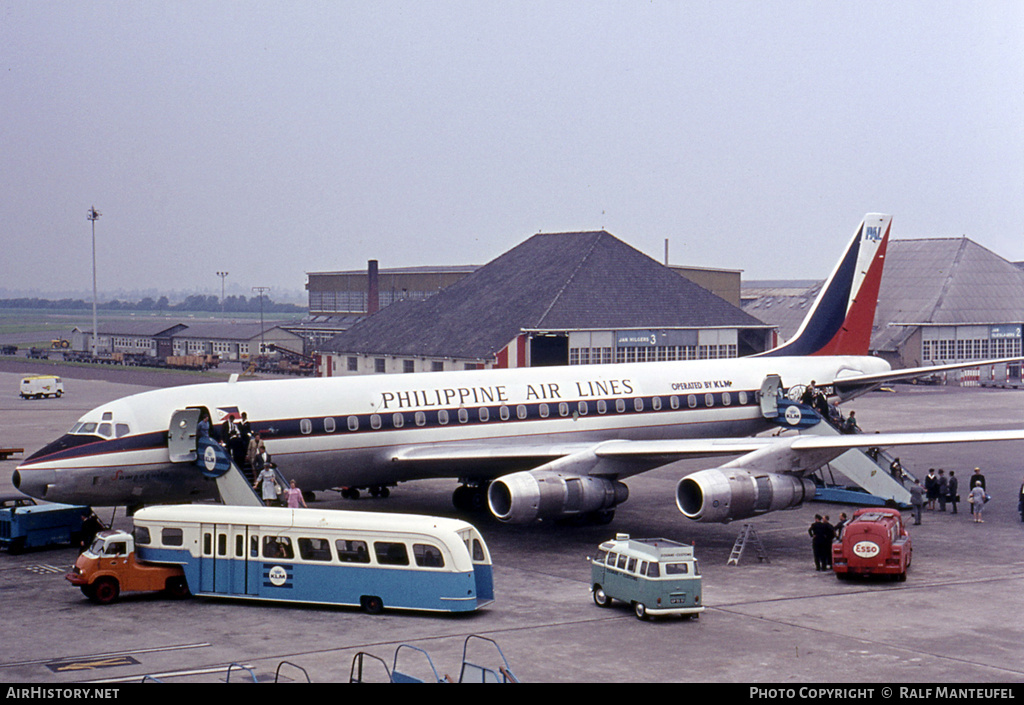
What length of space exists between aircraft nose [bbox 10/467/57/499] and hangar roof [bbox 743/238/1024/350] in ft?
278

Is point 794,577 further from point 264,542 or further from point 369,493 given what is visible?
point 369,493

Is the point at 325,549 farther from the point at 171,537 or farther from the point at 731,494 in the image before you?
the point at 731,494

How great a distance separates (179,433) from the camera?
33.3 meters

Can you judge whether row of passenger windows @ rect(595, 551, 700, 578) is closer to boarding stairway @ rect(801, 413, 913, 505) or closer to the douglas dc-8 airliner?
the douglas dc-8 airliner

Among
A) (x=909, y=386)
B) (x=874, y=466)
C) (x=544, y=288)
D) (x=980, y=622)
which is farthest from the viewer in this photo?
(x=909, y=386)

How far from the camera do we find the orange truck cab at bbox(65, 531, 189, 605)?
2762 cm

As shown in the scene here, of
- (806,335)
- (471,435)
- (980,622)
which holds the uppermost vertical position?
(806,335)

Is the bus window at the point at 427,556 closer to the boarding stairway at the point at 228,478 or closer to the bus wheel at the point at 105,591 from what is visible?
the boarding stairway at the point at 228,478

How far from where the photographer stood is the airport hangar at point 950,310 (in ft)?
340

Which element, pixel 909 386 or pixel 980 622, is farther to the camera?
pixel 909 386

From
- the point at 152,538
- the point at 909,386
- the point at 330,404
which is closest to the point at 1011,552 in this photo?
the point at 330,404

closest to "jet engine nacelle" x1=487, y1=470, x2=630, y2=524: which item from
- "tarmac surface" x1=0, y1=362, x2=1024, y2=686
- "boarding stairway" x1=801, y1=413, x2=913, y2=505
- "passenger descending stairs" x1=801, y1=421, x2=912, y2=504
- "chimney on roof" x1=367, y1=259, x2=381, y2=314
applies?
"tarmac surface" x1=0, y1=362, x2=1024, y2=686

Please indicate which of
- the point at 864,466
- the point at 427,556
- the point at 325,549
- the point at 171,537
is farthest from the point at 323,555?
the point at 864,466

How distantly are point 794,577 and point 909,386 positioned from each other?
243 ft
